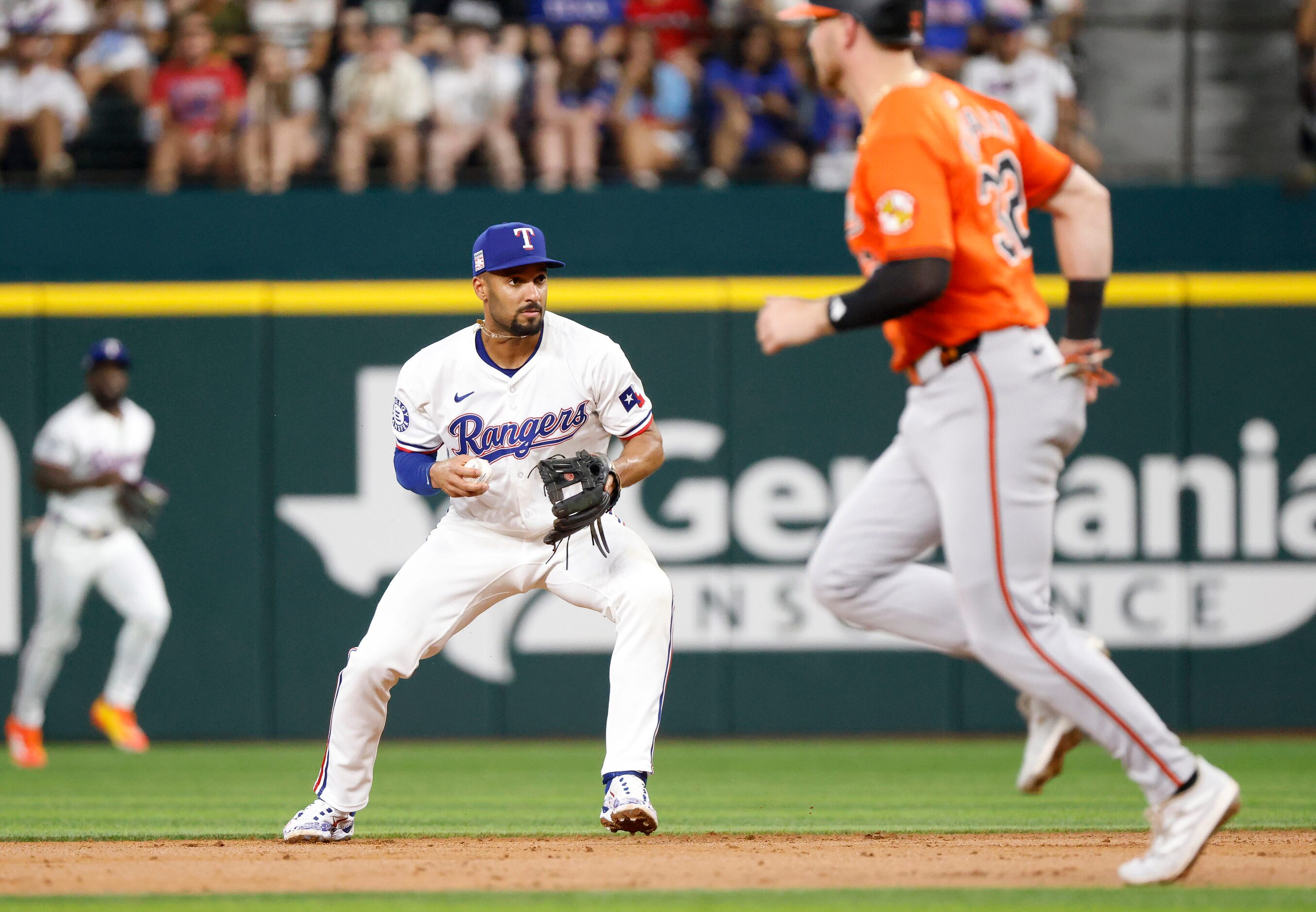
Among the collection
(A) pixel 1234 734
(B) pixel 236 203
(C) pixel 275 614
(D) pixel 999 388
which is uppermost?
(B) pixel 236 203

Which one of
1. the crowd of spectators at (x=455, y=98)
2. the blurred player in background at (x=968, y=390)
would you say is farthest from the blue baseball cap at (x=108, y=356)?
the blurred player in background at (x=968, y=390)

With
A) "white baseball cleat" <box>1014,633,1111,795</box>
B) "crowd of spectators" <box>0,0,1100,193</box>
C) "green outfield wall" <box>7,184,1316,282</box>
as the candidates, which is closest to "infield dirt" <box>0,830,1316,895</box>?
"white baseball cleat" <box>1014,633,1111,795</box>

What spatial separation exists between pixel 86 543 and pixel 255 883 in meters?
5.47

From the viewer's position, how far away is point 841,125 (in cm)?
1028

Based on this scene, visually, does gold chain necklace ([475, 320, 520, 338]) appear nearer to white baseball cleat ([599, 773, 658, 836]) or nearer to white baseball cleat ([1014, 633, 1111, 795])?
white baseball cleat ([599, 773, 658, 836])

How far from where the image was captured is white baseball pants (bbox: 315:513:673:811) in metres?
4.88

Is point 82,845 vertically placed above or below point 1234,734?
above

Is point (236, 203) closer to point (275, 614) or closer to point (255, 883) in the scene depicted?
point (275, 614)

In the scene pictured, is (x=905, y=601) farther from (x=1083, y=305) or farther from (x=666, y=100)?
(x=666, y=100)

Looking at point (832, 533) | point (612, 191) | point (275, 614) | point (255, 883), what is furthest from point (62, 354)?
point (832, 533)

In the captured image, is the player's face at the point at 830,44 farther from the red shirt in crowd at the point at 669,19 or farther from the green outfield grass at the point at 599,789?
the red shirt in crowd at the point at 669,19

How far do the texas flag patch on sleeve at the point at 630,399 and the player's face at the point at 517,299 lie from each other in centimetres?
35

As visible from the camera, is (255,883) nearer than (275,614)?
Yes

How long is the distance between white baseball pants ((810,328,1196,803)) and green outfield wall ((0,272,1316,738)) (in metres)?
5.83
